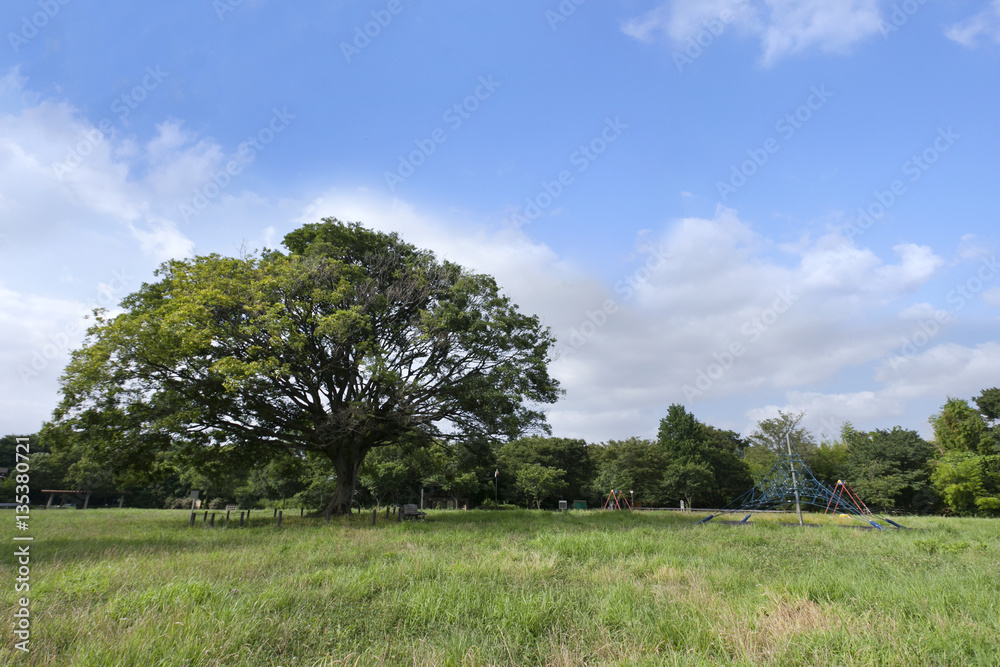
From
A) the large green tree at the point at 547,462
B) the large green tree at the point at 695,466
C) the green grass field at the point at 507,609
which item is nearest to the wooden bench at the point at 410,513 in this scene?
the green grass field at the point at 507,609

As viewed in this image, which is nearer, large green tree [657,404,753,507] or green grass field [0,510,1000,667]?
green grass field [0,510,1000,667]

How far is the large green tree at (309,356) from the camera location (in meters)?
16.7

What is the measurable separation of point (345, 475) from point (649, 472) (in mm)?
35197

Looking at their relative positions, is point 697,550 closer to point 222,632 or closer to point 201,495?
point 222,632

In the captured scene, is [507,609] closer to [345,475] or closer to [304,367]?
[304,367]

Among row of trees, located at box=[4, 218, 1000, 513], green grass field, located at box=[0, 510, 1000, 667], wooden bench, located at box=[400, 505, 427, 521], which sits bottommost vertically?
wooden bench, located at box=[400, 505, 427, 521]

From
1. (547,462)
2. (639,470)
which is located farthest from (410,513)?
(639,470)

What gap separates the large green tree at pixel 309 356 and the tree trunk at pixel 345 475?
0.07m

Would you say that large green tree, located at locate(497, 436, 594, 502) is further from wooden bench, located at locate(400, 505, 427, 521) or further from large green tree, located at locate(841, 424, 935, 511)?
large green tree, located at locate(841, 424, 935, 511)

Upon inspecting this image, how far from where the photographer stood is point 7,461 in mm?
47969

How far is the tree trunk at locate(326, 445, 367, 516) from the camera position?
2192cm

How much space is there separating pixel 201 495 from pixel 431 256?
129 ft

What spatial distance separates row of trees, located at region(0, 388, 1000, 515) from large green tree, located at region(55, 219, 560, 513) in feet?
18.4

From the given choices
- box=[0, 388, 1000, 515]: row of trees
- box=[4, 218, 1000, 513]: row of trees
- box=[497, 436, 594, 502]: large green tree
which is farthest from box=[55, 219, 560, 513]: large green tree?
box=[497, 436, 594, 502]: large green tree
